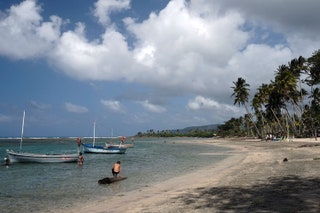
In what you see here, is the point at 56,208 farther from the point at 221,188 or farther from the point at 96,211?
the point at 221,188

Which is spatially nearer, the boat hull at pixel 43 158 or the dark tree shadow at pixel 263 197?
the dark tree shadow at pixel 263 197

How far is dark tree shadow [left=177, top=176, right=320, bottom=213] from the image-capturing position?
11.3m

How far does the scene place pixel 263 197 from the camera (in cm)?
1326

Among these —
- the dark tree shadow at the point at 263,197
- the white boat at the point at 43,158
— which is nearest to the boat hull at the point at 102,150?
the white boat at the point at 43,158

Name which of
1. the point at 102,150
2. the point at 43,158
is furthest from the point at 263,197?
the point at 102,150

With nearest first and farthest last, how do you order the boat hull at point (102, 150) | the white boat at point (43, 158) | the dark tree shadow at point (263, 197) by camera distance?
the dark tree shadow at point (263, 197) < the white boat at point (43, 158) < the boat hull at point (102, 150)

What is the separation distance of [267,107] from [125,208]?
3594 inches

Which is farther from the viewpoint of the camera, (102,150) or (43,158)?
(102,150)

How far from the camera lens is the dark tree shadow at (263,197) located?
36.9 ft

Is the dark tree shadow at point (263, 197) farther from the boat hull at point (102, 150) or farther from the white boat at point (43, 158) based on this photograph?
the boat hull at point (102, 150)

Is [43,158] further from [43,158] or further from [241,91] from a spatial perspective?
[241,91]

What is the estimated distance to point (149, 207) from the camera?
13.4 meters

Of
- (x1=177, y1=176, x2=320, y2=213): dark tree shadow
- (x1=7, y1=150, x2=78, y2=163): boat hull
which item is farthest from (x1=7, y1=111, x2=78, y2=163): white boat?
(x1=177, y1=176, x2=320, y2=213): dark tree shadow

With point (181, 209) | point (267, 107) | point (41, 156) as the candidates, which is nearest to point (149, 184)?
point (181, 209)
